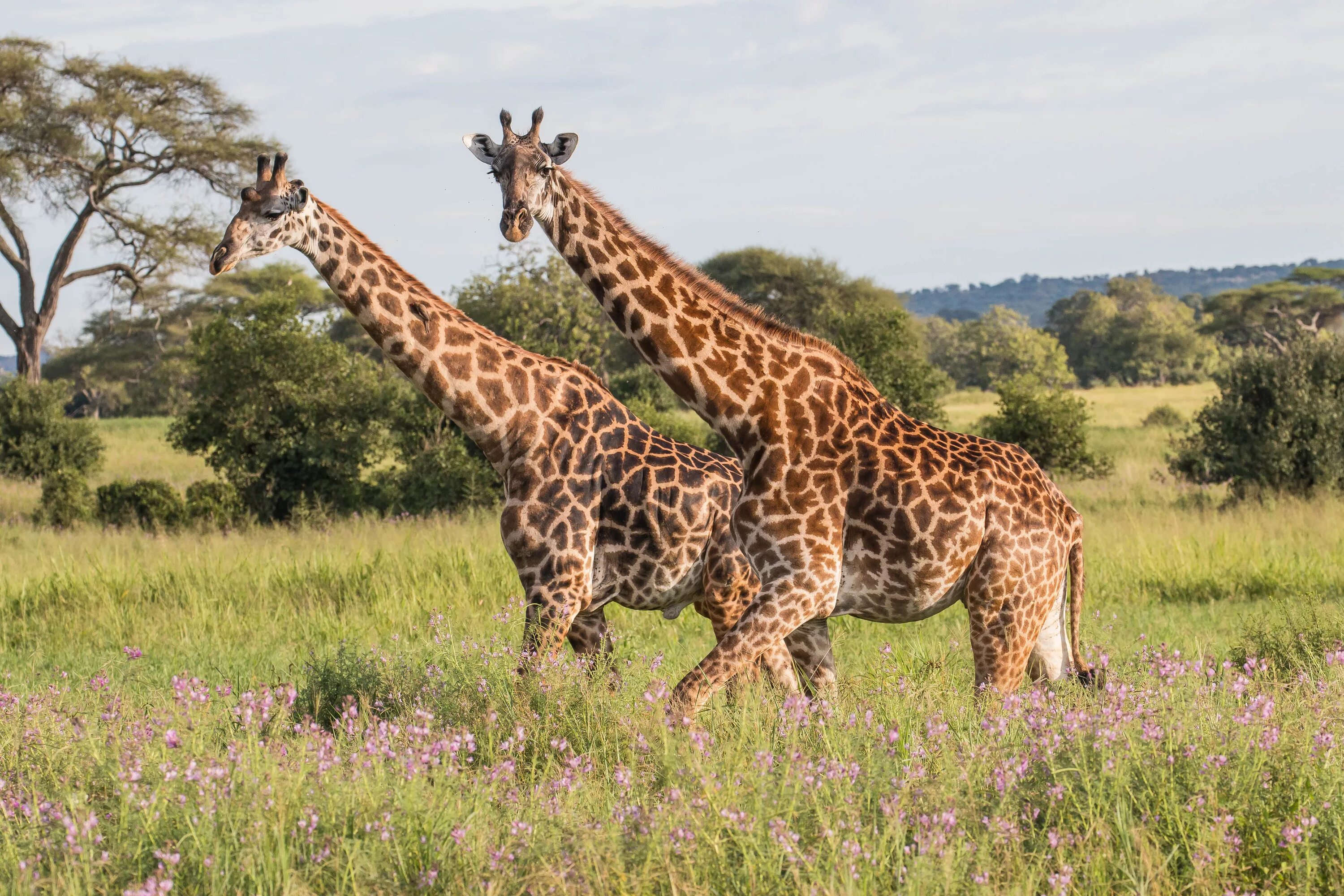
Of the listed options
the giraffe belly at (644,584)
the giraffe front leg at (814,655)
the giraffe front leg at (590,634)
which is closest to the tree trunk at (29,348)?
the giraffe front leg at (590,634)

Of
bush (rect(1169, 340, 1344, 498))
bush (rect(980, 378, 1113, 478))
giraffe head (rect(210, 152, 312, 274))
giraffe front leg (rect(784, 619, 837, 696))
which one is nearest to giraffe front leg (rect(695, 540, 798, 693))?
giraffe front leg (rect(784, 619, 837, 696))

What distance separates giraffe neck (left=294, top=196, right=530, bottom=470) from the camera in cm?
580

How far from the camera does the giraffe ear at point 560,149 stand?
514 centimetres

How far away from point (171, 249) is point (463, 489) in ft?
71.9

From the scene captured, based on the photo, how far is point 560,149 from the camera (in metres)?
5.16

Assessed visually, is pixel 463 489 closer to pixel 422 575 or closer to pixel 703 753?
pixel 422 575

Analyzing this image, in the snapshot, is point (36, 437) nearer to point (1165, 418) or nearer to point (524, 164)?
point (524, 164)

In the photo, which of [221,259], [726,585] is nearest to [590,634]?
[726,585]

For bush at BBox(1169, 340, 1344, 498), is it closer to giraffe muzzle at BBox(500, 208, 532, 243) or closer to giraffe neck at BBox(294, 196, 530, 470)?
giraffe neck at BBox(294, 196, 530, 470)

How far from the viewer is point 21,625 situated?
32.4 feet

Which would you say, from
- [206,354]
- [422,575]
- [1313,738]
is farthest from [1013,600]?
[206,354]

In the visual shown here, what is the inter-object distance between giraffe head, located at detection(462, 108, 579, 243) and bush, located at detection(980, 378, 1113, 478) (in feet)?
56.6

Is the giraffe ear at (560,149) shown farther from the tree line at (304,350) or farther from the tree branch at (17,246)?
the tree branch at (17,246)

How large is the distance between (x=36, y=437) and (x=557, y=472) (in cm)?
2250
